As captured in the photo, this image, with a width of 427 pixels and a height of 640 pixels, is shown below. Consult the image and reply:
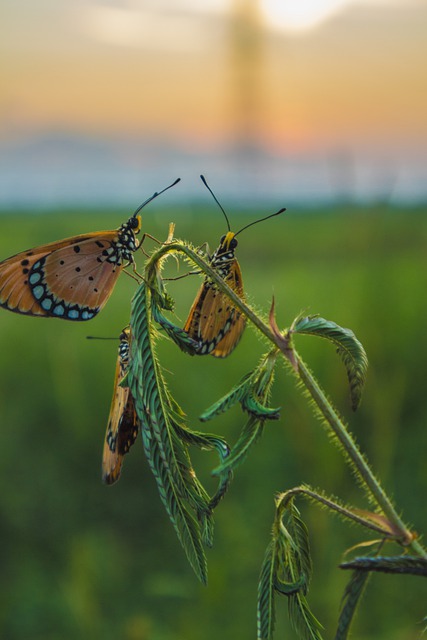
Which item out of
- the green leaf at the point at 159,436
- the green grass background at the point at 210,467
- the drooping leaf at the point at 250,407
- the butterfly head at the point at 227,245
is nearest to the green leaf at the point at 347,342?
the drooping leaf at the point at 250,407

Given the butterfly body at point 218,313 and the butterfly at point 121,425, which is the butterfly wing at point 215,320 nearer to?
the butterfly body at point 218,313

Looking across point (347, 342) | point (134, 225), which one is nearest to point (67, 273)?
point (134, 225)

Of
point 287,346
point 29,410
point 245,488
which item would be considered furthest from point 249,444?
point 29,410

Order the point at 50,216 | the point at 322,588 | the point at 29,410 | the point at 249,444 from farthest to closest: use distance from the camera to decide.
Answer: the point at 50,216 < the point at 29,410 < the point at 322,588 < the point at 249,444

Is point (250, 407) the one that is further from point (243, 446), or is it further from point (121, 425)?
point (121, 425)

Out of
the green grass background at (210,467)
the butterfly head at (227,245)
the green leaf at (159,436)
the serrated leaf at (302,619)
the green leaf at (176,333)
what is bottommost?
the green grass background at (210,467)

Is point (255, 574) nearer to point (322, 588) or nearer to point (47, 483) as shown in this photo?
point (322, 588)
